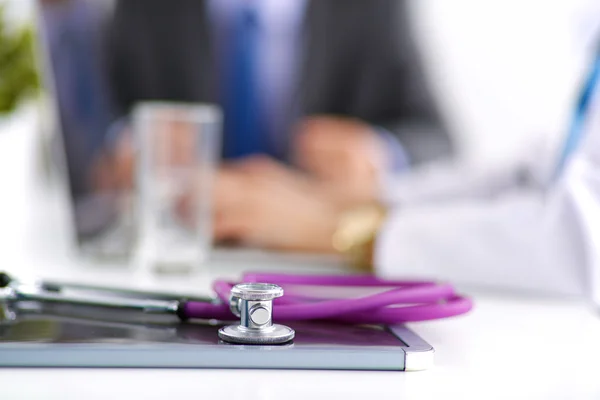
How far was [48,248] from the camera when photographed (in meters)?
0.72

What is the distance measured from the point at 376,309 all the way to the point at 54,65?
480mm

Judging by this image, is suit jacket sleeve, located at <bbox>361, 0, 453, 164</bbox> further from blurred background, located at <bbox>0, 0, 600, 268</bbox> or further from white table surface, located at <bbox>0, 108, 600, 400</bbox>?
white table surface, located at <bbox>0, 108, 600, 400</bbox>

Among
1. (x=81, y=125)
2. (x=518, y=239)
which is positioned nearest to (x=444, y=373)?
(x=518, y=239)

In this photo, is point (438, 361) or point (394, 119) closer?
point (438, 361)

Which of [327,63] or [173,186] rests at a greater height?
[327,63]

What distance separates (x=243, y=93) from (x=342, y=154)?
129mm

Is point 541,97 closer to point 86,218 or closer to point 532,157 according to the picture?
point 532,157

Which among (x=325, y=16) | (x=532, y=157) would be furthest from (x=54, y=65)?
(x=532, y=157)

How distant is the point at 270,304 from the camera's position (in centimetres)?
28

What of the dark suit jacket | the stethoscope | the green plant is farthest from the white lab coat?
the green plant

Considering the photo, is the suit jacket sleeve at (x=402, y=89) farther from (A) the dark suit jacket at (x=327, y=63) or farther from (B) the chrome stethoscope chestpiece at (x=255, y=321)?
(B) the chrome stethoscope chestpiece at (x=255, y=321)

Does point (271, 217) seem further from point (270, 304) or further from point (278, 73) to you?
point (270, 304)

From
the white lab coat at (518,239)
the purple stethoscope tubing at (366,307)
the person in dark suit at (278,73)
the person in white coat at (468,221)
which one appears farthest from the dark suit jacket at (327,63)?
the purple stethoscope tubing at (366,307)

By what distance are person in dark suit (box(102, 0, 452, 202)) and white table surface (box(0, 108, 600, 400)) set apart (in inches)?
10.4
